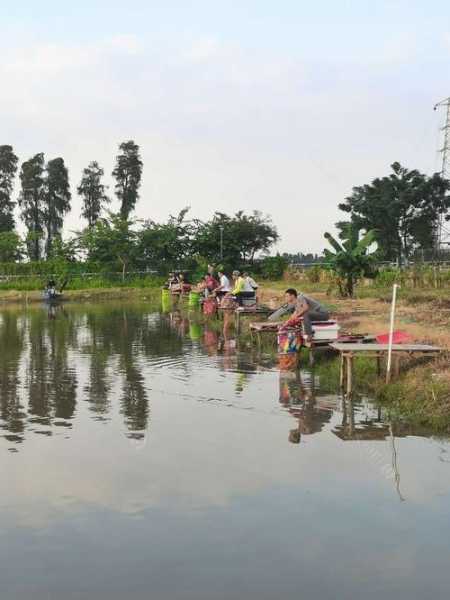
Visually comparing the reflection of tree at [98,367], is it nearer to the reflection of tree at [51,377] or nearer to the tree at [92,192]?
the reflection of tree at [51,377]

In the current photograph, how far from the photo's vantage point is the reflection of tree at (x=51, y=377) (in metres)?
11.1

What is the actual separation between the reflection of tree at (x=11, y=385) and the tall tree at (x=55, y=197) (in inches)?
1891


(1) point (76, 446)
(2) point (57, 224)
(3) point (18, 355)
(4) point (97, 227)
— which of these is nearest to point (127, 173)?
(2) point (57, 224)

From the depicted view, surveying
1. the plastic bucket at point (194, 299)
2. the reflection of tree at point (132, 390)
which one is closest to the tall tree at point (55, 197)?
the plastic bucket at point (194, 299)

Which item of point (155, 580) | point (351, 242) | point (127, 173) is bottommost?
point (155, 580)

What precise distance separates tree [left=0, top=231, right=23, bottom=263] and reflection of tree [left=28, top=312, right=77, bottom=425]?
125 ft

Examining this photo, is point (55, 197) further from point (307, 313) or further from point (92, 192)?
point (307, 313)

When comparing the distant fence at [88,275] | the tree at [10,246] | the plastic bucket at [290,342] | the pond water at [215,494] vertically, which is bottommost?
the pond water at [215,494]

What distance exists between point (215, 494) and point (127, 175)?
212 ft

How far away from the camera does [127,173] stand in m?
69.9

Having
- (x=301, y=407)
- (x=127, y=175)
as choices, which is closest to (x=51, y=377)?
(x=301, y=407)

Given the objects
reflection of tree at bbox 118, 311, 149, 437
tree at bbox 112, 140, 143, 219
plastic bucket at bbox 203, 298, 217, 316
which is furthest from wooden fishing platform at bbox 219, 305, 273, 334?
tree at bbox 112, 140, 143, 219

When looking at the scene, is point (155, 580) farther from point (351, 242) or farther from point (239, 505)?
point (351, 242)

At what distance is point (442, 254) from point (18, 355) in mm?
38852
